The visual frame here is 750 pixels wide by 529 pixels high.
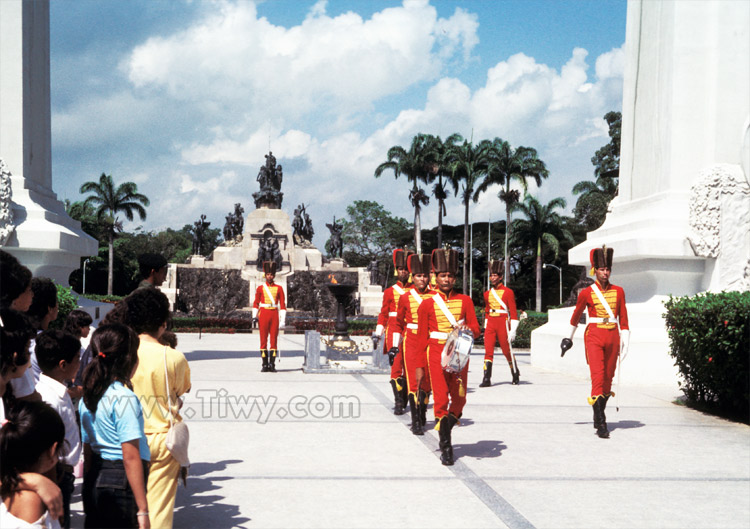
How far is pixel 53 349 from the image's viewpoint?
156 inches

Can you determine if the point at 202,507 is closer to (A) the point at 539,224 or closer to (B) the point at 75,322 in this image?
(B) the point at 75,322

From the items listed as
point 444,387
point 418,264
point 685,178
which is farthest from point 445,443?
point 685,178

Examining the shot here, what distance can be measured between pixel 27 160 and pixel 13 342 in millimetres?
11389

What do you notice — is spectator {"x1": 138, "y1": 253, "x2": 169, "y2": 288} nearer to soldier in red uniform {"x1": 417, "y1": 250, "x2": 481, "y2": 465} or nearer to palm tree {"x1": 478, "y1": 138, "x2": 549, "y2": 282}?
soldier in red uniform {"x1": 417, "y1": 250, "x2": 481, "y2": 465}

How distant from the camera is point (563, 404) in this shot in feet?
32.3

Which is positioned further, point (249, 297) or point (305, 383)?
point (249, 297)

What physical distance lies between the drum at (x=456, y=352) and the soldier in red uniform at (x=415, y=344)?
0.54 m

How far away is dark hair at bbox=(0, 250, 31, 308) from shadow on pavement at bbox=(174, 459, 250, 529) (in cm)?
172

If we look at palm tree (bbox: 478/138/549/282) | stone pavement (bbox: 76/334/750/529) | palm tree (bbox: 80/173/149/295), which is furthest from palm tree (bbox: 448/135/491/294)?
stone pavement (bbox: 76/334/750/529)

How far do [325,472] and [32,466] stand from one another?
3.55 meters

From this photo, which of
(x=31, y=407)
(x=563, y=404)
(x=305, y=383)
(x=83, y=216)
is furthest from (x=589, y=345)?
(x=83, y=216)

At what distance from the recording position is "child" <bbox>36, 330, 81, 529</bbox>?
3.64 m

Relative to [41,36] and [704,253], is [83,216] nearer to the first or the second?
[41,36]

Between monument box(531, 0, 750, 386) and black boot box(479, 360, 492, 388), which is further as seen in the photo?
monument box(531, 0, 750, 386)
